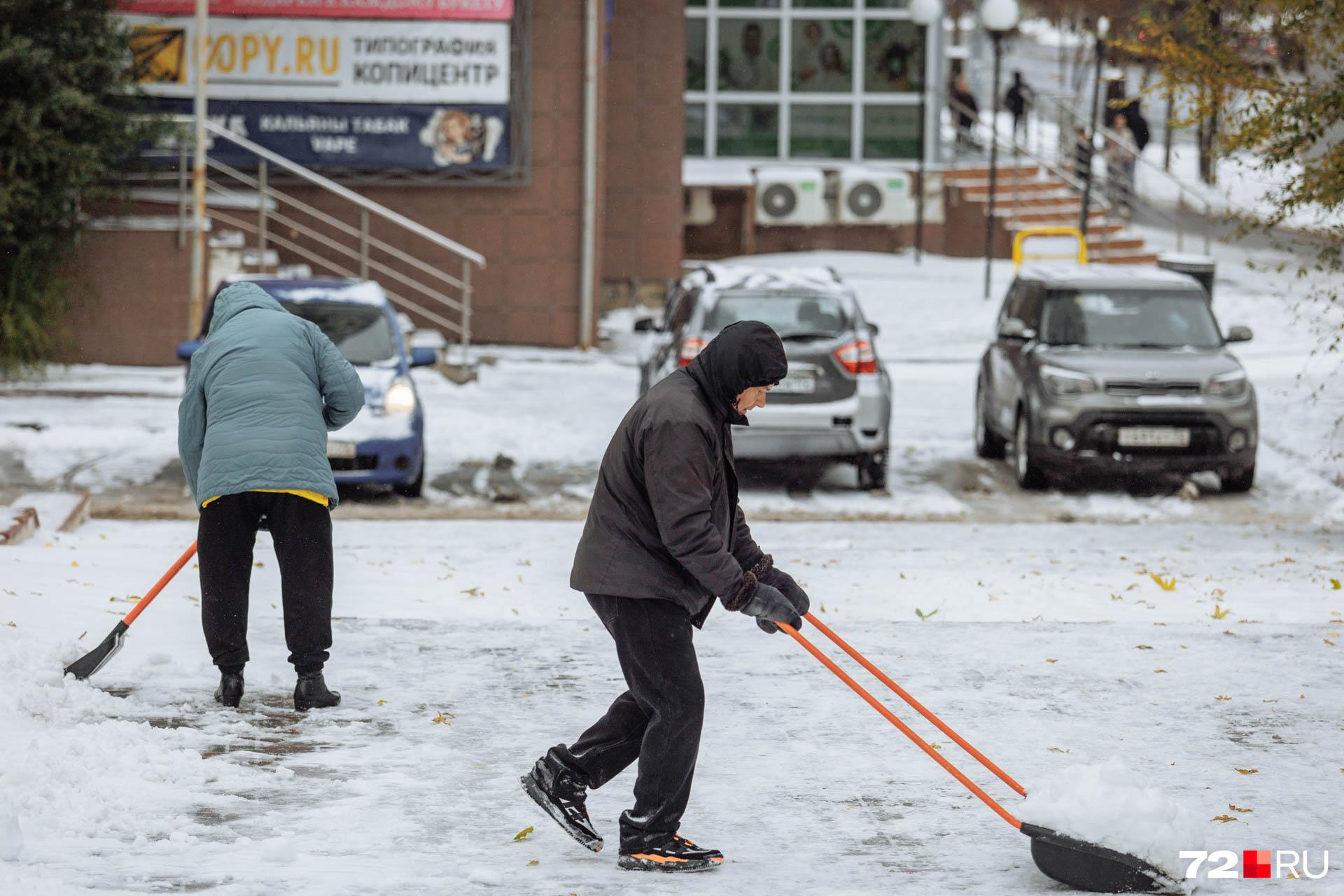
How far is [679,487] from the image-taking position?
4.98 meters

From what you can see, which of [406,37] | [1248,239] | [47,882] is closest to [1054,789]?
[47,882]

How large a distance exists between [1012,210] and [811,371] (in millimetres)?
15605

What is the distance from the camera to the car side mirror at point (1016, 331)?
14250 mm

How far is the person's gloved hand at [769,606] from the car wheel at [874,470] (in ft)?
28.1

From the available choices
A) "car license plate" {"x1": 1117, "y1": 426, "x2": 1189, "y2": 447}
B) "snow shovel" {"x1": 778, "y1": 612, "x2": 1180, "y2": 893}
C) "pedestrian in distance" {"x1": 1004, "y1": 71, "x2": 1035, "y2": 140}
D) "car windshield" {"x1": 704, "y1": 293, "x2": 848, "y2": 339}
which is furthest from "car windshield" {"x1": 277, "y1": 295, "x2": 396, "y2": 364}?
"pedestrian in distance" {"x1": 1004, "y1": 71, "x2": 1035, "y2": 140}

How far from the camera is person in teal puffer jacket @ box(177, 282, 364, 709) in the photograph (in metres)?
6.59

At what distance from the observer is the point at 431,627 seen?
27.9ft

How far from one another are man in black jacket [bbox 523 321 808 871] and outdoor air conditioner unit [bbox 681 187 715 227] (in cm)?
2254

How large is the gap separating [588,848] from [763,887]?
0.57 meters

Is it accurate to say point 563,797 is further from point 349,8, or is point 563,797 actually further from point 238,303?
point 349,8

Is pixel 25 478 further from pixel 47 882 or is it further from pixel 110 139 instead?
pixel 47 882

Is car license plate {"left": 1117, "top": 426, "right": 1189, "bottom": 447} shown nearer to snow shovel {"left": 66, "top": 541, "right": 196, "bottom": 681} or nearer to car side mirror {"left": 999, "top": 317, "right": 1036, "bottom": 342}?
car side mirror {"left": 999, "top": 317, "right": 1036, "bottom": 342}

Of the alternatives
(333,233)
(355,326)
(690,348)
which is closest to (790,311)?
(690,348)

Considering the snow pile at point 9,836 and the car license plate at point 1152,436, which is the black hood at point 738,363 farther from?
the car license plate at point 1152,436
